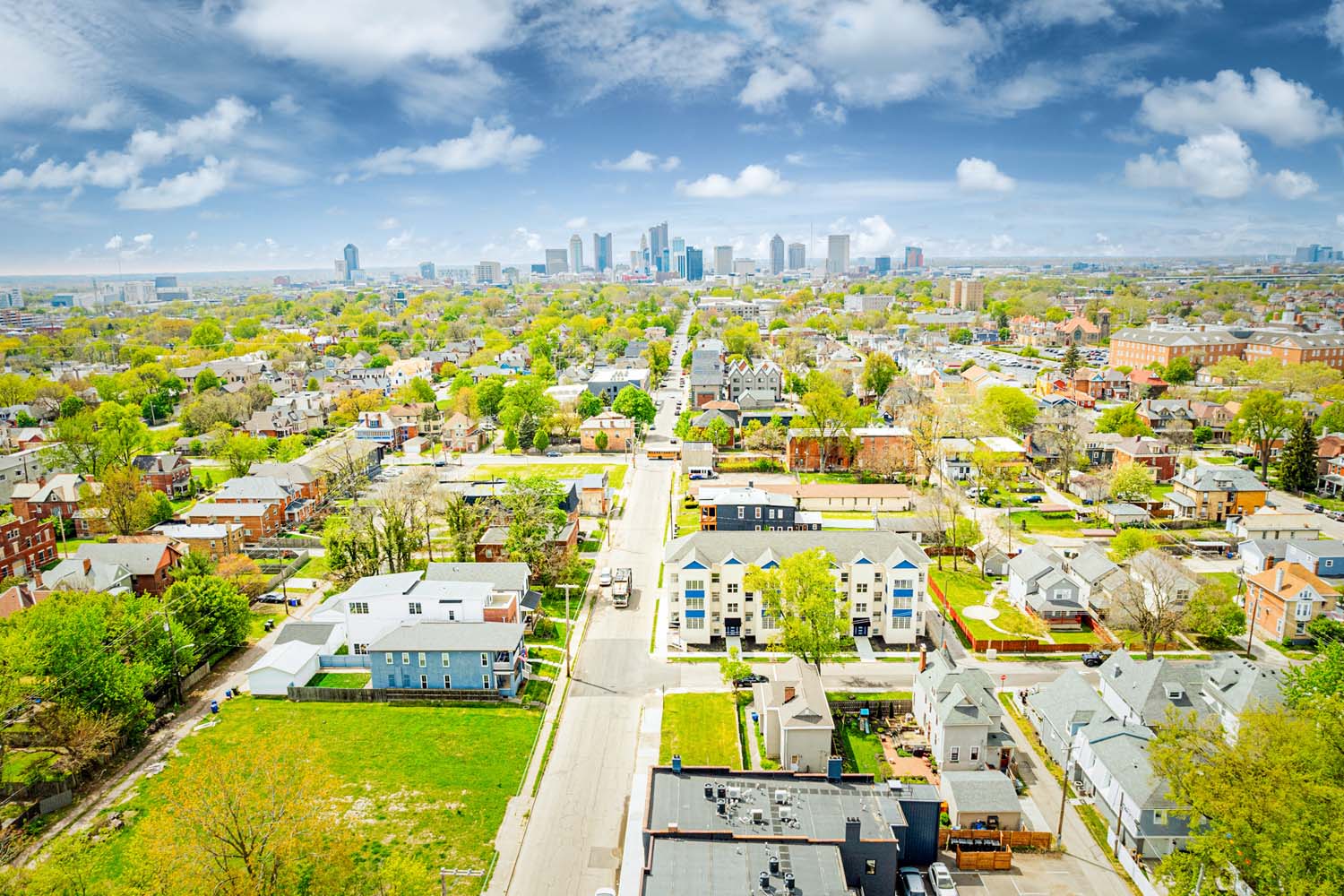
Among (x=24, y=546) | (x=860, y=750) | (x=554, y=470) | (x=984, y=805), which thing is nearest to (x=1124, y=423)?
(x=554, y=470)

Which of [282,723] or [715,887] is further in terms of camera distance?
[282,723]

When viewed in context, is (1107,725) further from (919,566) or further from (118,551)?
(118,551)

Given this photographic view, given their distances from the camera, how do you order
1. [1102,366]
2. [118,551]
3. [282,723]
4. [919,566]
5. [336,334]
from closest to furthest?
[282,723]
[919,566]
[118,551]
[1102,366]
[336,334]

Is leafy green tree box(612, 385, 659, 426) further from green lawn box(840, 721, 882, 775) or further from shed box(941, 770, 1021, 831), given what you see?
shed box(941, 770, 1021, 831)

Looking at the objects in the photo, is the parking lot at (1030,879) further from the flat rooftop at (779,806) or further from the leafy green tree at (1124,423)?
the leafy green tree at (1124,423)

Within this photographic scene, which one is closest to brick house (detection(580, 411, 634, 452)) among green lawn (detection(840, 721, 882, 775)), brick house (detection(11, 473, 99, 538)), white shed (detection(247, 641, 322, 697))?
brick house (detection(11, 473, 99, 538))

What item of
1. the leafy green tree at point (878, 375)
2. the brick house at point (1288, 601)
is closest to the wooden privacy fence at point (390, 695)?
the brick house at point (1288, 601)

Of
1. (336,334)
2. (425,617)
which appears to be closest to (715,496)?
(425,617)

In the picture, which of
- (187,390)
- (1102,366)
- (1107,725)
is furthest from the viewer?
(1102,366)
